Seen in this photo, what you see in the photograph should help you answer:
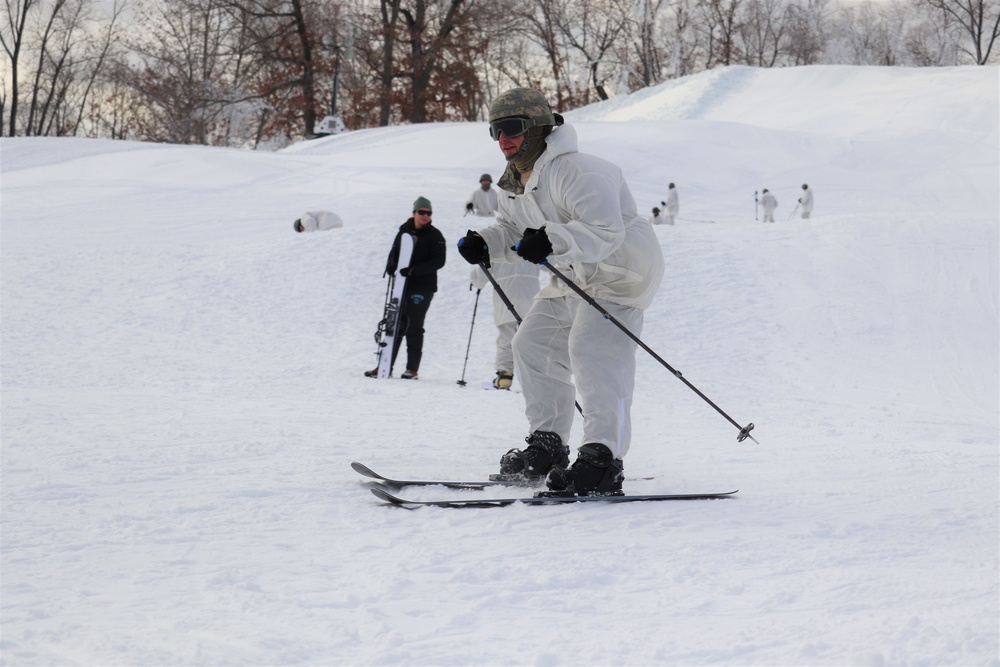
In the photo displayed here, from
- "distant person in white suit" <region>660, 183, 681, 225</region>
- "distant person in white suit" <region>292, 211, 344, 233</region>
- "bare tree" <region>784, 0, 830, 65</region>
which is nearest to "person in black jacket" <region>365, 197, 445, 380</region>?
"distant person in white suit" <region>292, 211, 344, 233</region>

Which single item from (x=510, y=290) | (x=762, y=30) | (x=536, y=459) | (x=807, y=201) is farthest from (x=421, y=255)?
(x=762, y=30)

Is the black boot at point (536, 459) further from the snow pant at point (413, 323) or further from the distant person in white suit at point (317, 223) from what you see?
the distant person in white suit at point (317, 223)

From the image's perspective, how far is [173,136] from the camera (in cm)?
4425

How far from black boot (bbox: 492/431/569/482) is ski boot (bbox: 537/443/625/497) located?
0.27m

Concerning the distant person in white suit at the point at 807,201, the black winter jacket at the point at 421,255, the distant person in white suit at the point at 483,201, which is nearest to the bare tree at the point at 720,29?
the distant person in white suit at the point at 807,201

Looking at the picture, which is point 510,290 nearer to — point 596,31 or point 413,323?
point 413,323

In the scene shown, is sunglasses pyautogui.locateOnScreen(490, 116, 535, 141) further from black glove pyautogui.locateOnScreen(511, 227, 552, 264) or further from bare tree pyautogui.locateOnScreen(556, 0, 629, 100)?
bare tree pyautogui.locateOnScreen(556, 0, 629, 100)

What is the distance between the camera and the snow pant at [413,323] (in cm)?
916

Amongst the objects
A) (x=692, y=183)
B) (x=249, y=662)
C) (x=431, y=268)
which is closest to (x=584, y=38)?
(x=692, y=183)

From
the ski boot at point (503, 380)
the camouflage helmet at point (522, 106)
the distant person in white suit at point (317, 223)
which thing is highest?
the distant person in white suit at point (317, 223)

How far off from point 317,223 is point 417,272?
7.58 meters

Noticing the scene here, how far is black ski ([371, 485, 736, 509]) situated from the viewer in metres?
3.65

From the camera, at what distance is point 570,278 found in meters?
4.22

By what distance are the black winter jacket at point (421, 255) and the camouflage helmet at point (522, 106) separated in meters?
5.08
